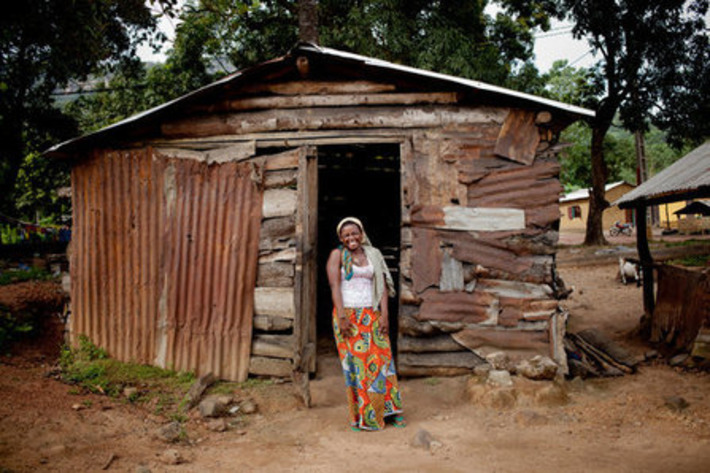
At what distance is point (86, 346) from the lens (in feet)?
19.4

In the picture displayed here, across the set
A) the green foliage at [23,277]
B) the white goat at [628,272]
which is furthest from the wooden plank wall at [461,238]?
the white goat at [628,272]

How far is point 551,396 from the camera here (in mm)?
4812

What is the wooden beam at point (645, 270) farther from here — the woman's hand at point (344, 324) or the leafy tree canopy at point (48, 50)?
the leafy tree canopy at point (48, 50)

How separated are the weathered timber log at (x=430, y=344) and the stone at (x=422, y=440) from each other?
140 centimetres

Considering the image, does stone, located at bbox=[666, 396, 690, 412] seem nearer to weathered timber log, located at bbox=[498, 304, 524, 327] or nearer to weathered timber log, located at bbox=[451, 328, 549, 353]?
weathered timber log, located at bbox=[451, 328, 549, 353]

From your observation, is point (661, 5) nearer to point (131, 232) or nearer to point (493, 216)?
point (493, 216)

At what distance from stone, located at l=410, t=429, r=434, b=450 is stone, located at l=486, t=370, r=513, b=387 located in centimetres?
122

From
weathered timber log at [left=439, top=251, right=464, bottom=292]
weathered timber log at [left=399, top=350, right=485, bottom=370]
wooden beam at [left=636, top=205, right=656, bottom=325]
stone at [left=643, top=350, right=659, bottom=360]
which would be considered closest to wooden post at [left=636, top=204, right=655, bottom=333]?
wooden beam at [left=636, top=205, right=656, bottom=325]

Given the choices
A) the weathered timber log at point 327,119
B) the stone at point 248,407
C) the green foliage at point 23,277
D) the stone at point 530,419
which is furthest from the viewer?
the green foliage at point 23,277

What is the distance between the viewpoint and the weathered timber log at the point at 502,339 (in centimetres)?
531

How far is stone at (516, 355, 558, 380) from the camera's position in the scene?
511cm

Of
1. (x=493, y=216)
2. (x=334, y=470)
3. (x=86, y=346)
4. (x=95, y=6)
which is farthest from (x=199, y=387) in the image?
(x=95, y=6)

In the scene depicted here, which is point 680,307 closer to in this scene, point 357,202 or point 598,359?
point 598,359

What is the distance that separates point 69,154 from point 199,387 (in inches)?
132
